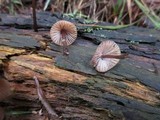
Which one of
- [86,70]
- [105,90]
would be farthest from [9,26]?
[105,90]

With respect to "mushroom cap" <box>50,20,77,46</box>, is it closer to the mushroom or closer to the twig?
the mushroom

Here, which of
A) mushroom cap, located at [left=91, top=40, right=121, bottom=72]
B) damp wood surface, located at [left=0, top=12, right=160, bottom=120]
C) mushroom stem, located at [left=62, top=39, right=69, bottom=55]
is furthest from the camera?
mushroom stem, located at [left=62, top=39, right=69, bottom=55]

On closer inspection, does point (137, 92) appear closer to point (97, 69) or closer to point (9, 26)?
point (97, 69)

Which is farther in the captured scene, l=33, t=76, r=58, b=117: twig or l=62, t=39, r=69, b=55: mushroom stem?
l=62, t=39, r=69, b=55: mushroom stem

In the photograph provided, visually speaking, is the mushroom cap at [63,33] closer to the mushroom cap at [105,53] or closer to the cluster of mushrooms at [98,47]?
the cluster of mushrooms at [98,47]

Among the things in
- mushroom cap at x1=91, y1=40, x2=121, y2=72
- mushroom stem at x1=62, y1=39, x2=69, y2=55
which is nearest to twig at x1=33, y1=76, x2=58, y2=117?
mushroom stem at x1=62, y1=39, x2=69, y2=55

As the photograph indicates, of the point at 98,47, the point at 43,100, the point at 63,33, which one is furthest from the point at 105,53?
the point at 43,100

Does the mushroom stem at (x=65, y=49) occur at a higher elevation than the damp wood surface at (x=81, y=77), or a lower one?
higher

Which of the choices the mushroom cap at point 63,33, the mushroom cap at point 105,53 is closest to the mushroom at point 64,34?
the mushroom cap at point 63,33
